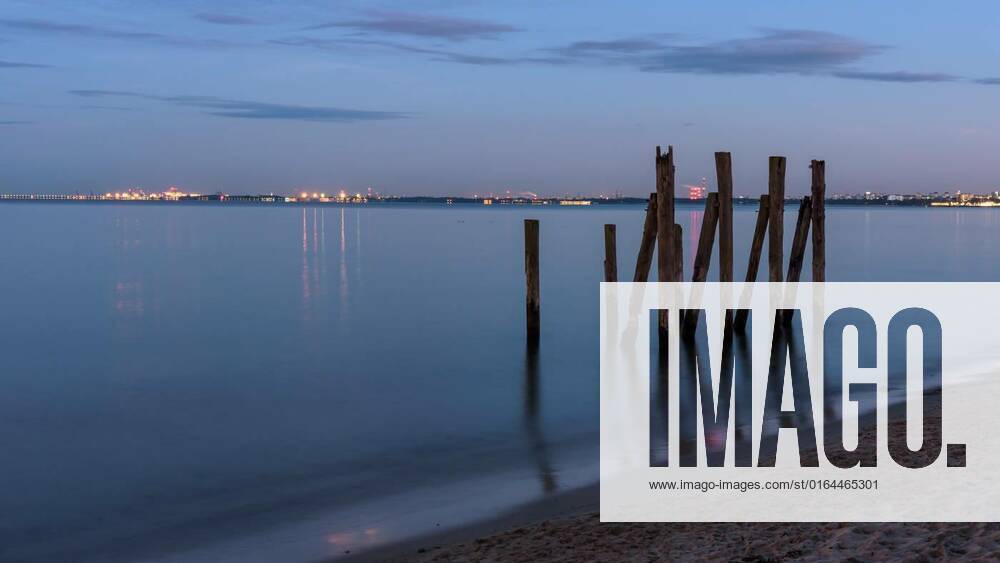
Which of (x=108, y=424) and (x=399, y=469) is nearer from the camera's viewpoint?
(x=399, y=469)

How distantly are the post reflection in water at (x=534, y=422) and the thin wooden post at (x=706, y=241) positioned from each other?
2578mm

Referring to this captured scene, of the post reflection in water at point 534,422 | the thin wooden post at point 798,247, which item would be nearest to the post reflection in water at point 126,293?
the post reflection in water at point 534,422

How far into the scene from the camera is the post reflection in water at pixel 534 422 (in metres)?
8.45

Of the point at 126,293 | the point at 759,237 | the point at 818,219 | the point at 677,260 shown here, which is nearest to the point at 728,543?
the point at 677,260

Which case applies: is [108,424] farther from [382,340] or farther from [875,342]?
[875,342]

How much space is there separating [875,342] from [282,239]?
134 feet

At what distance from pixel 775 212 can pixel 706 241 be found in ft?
4.92

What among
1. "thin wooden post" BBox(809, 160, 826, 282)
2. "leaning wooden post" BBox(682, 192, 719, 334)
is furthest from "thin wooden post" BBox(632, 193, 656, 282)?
"thin wooden post" BBox(809, 160, 826, 282)

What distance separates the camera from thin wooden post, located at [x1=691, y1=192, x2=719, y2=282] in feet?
44.2

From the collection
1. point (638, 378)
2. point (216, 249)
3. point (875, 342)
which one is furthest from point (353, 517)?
point (216, 249)

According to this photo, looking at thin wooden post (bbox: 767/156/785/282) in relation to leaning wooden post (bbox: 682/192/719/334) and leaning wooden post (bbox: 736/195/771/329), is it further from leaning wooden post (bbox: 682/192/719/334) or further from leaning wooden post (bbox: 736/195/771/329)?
leaning wooden post (bbox: 682/192/719/334)

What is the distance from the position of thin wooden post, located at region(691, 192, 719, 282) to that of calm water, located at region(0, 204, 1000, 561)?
2.01 metres

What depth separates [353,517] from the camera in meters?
7.41

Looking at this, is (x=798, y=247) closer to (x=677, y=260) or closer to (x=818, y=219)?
(x=818, y=219)
